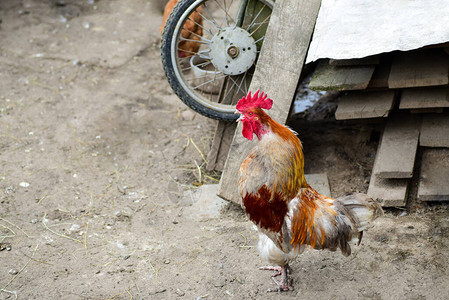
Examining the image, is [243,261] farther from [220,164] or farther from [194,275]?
[220,164]

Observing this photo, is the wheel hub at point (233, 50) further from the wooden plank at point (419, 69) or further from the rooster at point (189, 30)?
the rooster at point (189, 30)

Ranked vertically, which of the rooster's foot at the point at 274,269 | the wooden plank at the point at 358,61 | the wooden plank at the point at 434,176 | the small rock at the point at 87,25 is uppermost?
the wooden plank at the point at 358,61

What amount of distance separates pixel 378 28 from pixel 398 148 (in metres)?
1.13

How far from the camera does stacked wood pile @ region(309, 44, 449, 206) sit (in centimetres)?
378

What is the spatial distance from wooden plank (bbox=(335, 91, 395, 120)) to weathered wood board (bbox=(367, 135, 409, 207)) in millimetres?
466

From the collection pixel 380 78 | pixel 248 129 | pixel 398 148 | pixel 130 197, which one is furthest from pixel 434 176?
pixel 130 197

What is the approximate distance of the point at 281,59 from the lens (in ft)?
13.8

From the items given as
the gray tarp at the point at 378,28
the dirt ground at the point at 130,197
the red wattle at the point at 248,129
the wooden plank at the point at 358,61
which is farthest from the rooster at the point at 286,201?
the wooden plank at the point at 358,61

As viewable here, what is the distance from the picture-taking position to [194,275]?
3.70 m

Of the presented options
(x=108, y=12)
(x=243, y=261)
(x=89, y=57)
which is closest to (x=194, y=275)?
(x=243, y=261)

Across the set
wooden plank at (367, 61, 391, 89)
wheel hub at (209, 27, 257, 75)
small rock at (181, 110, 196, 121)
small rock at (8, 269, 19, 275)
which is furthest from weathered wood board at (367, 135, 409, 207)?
small rock at (8, 269, 19, 275)

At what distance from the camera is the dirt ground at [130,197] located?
3.57 m

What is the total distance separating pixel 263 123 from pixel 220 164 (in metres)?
1.82

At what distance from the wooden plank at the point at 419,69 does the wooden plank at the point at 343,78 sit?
0.21 metres
